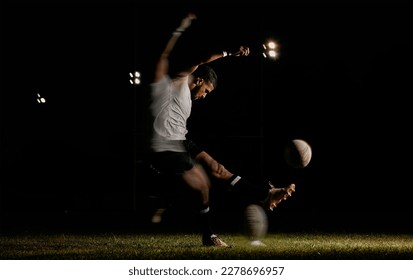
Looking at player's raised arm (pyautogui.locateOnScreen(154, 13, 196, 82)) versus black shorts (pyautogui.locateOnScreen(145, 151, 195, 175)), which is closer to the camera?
player's raised arm (pyautogui.locateOnScreen(154, 13, 196, 82))

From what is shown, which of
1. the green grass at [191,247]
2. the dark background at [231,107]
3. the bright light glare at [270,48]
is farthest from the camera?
the dark background at [231,107]

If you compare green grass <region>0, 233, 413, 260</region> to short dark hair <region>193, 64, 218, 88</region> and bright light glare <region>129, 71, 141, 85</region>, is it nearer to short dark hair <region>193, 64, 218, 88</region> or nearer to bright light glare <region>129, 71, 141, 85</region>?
short dark hair <region>193, 64, 218, 88</region>

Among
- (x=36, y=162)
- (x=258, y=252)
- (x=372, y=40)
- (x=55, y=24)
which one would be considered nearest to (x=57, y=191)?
(x=36, y=162)

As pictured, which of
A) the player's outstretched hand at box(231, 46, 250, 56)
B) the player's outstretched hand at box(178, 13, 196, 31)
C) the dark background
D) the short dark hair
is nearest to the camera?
the player's outstretched hand at box(231, 46, 250, 56)

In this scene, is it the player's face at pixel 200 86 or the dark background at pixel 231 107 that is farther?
the dark background at pixel 231 107

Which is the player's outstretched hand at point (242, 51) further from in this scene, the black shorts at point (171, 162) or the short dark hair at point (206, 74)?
the black shorts at point (171, 162)

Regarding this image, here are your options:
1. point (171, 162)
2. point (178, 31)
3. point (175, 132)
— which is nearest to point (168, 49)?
point (178, 31)

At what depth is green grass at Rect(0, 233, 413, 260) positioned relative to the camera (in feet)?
20.6

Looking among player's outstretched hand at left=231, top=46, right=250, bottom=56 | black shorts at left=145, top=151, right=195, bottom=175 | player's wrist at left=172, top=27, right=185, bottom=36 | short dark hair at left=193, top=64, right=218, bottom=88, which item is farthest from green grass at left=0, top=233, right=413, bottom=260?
player's wrist at left=172, top=27, right=185, bottom=36

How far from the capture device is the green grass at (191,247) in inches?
247

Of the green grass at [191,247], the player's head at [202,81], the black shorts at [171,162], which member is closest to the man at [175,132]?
the black shorts at [171,162]

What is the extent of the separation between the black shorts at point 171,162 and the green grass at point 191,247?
2.59 ft

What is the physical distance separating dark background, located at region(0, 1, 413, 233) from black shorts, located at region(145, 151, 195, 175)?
6045mm

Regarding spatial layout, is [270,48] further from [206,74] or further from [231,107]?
[206,74]
